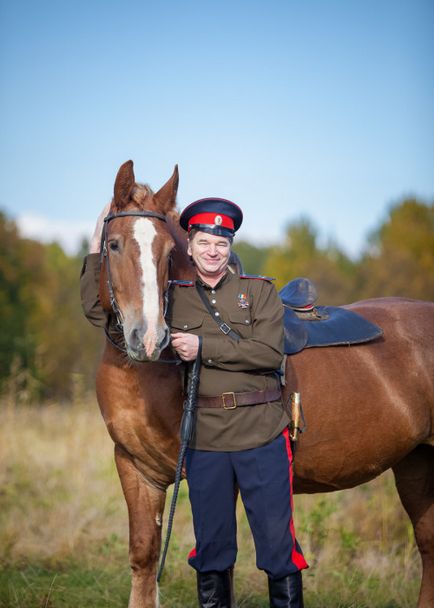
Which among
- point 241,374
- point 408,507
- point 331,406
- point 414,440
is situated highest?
point 241,374

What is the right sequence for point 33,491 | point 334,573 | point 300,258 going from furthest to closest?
point 300,258, point 33,491, point 334,573

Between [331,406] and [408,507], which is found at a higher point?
[331,406]

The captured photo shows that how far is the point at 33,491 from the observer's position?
691 cm

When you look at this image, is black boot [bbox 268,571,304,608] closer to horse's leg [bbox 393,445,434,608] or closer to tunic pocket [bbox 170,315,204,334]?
tunic pocket [bbox 170,315,204,334]

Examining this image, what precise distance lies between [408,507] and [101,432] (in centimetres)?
499

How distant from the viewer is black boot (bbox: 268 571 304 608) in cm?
278

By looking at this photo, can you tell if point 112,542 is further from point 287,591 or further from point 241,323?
point 241,323

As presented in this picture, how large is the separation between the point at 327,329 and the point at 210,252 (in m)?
1.21

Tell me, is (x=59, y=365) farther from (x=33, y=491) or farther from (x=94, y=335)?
(x=33, y=491)

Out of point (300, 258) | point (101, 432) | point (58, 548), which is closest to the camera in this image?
point (58, 548)

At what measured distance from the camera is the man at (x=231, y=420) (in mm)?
2793

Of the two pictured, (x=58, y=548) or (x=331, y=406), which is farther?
(x=58, y=548)

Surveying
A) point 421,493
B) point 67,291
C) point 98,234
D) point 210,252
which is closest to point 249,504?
point 210,252

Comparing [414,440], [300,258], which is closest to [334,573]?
[414,440]
